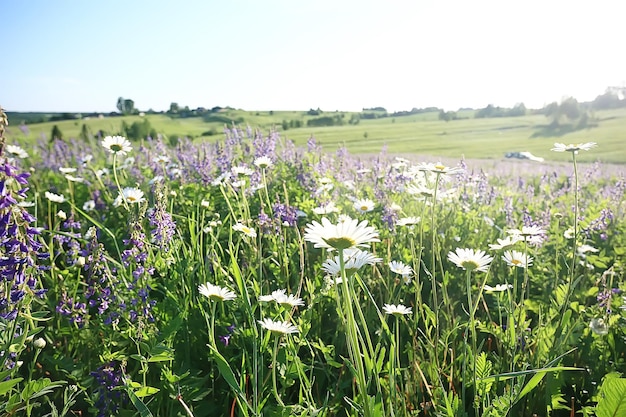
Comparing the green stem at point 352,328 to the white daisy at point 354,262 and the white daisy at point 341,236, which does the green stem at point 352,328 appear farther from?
the white daisy at point 354,262

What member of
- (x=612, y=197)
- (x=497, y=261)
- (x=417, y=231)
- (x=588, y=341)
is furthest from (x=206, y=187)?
(x=612, y=197)

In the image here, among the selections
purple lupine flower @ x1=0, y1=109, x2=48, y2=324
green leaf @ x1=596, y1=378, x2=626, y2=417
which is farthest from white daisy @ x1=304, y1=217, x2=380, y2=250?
purple lupine flower @ x1=0, y1=109, x2=48, y2=324

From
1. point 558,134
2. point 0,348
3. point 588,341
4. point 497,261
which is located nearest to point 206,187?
point 497,261

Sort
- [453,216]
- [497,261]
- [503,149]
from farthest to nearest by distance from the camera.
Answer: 1. [503,149]
2. [453,216]
3. [497,261]

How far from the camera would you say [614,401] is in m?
1.20

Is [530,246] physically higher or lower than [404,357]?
higher

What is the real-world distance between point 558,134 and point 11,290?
117 feet

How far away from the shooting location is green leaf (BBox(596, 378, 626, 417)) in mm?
1193

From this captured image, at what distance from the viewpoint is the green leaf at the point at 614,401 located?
1193mm

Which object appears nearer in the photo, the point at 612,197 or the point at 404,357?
the point at 404,357

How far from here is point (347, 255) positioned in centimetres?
157

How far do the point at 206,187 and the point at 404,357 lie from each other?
2.55m

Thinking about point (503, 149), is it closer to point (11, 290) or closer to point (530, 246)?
point (530, 246)

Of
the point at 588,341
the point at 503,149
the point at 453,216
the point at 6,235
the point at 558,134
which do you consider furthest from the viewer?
the point at 558,134
